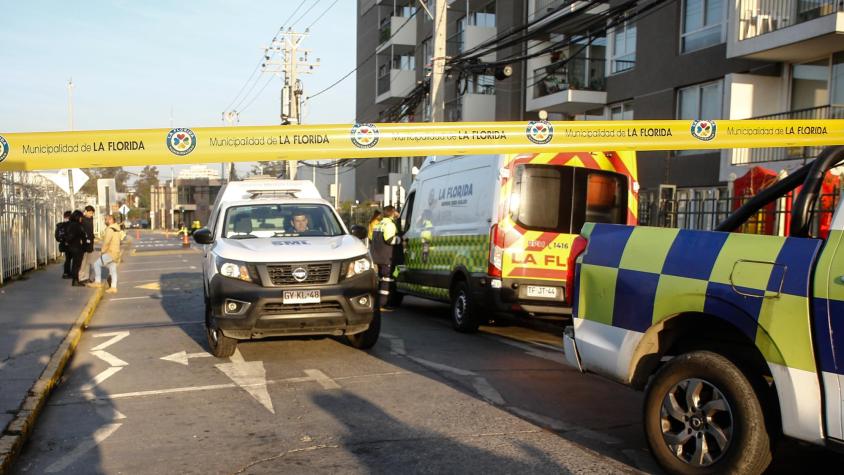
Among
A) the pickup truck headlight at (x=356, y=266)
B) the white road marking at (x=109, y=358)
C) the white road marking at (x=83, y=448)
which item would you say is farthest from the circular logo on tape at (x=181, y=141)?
the white road marking at (x=83, y=448)

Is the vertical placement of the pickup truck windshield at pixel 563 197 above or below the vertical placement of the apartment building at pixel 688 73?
below

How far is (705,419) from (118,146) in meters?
6.04

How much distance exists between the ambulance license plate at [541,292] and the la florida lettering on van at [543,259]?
305 mm

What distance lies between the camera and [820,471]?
491 centimetres

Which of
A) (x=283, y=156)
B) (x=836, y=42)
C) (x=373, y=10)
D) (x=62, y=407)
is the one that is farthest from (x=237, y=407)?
(x=373, y=10)

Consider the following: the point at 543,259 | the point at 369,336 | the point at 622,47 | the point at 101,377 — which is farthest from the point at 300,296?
the point at 622,47

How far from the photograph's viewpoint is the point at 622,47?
21.9 meters

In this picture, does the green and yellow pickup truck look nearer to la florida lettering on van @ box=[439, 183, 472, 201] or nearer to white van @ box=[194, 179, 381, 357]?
white van @ box=[194, 179, 381, 357]

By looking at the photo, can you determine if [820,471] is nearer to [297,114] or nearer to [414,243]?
[414,243]

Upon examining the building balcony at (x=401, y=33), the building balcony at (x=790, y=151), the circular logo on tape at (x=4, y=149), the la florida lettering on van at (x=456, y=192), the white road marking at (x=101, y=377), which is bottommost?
the white road marking at (x=101, y=377)

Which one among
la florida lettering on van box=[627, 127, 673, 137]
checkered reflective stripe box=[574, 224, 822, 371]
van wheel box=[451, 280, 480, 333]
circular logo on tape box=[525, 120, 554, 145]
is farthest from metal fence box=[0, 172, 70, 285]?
checkered reflective stripe box=[574, 224, 822, 371]

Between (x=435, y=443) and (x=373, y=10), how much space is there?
137 ft

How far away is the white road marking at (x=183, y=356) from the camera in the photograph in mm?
8711

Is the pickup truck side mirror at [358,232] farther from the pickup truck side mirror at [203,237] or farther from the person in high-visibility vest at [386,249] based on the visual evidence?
the person in high-visibility vest at [386,249]
